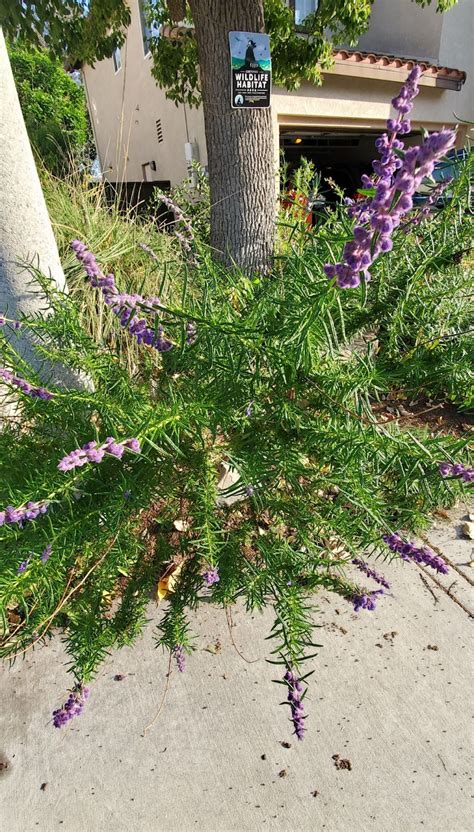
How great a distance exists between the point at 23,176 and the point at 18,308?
0.57m

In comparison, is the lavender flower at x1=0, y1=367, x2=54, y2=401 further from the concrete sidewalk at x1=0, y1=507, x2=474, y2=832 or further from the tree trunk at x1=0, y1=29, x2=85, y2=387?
the concrete sidewalk at x1=0, y1=507, x2=474, y2=832

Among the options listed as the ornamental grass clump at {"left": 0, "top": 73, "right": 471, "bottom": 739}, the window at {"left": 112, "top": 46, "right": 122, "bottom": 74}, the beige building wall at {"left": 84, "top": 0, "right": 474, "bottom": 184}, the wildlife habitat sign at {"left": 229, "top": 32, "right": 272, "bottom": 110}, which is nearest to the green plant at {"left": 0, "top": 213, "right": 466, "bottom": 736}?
the ornamental grass clump at {"left": 0, "top": 73, "right": 471, "bottom": 739}

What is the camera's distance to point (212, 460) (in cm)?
172

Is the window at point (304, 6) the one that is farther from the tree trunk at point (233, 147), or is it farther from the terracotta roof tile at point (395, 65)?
the tree trunk at point (233, 147)

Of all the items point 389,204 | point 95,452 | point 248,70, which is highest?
point 248,70

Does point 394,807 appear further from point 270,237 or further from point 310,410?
point 270,237

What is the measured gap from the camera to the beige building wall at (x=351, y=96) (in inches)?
354

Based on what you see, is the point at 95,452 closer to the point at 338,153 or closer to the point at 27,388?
the point at 27,388

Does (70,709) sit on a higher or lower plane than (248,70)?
lower

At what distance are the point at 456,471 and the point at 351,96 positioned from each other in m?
10.5

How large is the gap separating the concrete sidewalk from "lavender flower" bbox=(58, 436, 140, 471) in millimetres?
1238

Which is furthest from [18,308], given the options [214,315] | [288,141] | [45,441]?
[288,141]

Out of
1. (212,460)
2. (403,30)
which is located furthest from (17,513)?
Answer: (403,30)

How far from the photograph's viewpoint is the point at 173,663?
2.01 meters
